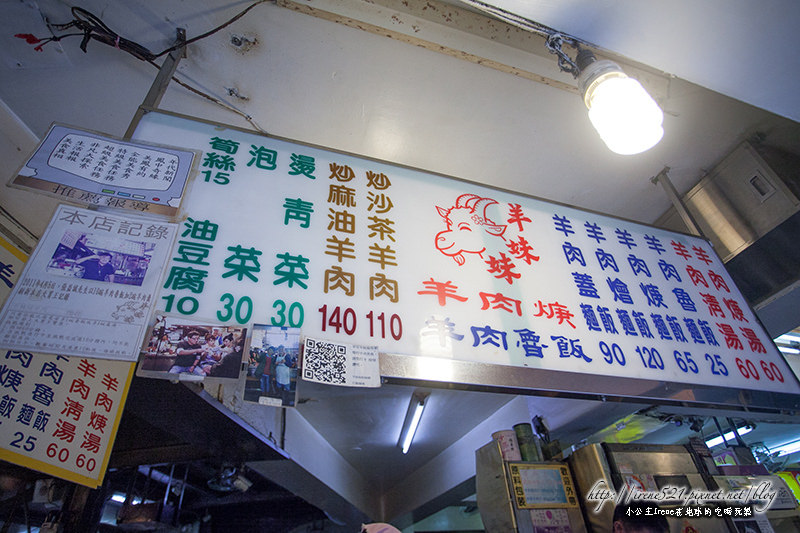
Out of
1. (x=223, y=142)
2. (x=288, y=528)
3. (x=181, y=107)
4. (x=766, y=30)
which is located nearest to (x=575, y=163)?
(x=766, y=30)

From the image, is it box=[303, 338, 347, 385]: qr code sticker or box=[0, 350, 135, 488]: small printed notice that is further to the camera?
box=[0, 350, 135, 488]: small printed notice

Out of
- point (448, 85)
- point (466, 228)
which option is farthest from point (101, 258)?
point (448, 85)

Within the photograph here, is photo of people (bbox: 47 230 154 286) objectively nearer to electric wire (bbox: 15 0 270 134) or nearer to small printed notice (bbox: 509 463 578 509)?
electric wire (bbox: 15 0 270 134)

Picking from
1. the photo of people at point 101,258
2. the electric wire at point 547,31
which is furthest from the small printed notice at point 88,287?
the electric wire at point 547,31

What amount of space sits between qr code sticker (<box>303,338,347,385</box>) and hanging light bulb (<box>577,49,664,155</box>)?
5.72 ft

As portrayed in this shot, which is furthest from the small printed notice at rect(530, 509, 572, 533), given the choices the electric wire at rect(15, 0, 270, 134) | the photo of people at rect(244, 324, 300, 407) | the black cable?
the black cable

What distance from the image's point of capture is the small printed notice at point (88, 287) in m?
1.07

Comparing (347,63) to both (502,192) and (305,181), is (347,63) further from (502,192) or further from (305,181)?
(502,192)

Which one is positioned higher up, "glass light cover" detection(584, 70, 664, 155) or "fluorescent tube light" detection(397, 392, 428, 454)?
"glass light cover" detection(584, 70, 664, 155)

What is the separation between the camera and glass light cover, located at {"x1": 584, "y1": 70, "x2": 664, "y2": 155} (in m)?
1.97

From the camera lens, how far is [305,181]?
1.93 metres

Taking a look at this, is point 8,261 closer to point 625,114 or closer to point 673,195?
point 625,114

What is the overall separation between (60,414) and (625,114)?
3.24 metres

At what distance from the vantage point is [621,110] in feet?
6.57
